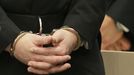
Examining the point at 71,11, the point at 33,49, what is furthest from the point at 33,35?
the point at 71,11

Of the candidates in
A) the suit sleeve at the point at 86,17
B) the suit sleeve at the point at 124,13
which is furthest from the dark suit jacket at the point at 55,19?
the suit sleeve at the point at 124,13

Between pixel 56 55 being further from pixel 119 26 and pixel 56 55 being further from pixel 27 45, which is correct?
pixel 119 26

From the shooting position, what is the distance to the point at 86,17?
1.06 meters

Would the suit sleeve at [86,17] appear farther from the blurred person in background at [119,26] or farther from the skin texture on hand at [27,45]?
the blurred person in background at [119,26]

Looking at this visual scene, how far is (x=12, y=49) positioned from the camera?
1.01m

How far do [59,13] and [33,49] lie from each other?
0.17m

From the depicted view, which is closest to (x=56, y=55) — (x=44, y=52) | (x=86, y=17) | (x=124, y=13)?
(x=44, y=52)

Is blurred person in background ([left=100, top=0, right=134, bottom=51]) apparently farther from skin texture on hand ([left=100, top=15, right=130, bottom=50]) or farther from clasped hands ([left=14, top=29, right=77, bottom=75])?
clasped hands ([left=14, top=29, right=77, bottom=75])

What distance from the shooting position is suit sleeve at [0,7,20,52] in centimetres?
100

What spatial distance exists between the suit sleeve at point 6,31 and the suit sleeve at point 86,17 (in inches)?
6.6

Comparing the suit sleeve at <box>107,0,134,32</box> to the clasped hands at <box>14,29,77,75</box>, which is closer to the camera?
the clasped hands at <box>14,29,77,75</box>

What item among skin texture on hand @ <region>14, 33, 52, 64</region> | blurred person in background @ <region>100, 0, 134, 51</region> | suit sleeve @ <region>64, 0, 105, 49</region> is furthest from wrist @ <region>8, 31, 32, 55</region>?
blurred person in background @ <region>100, 0, 134, 51</region>

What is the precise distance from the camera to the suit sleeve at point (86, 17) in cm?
105

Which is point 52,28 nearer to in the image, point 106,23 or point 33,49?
point 33,49
